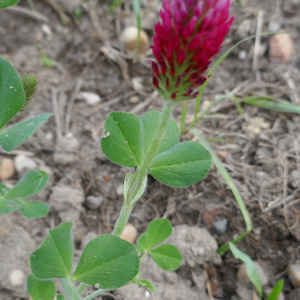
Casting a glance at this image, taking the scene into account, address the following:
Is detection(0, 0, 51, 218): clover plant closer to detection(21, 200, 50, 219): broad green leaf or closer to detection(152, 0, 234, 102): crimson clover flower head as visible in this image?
detection(21, 200, 50, 219): broad green leaf

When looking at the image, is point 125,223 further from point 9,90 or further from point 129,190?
point 9,90

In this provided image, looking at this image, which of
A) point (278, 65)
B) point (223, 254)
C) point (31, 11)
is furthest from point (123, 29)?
point (223, 254)

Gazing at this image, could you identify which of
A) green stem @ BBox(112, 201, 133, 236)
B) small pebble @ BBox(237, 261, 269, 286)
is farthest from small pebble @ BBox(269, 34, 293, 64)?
green stem @ BBox(112, 201, 133, 236)

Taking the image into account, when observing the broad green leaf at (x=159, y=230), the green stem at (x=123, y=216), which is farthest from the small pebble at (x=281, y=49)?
the green stem at (x=123, y=216)

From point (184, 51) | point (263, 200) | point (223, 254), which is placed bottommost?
point (223, 254)

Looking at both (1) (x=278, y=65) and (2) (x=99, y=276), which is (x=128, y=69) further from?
(2) (x=99, y=276)

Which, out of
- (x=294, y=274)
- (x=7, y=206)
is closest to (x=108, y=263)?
(x=7, y=206)
